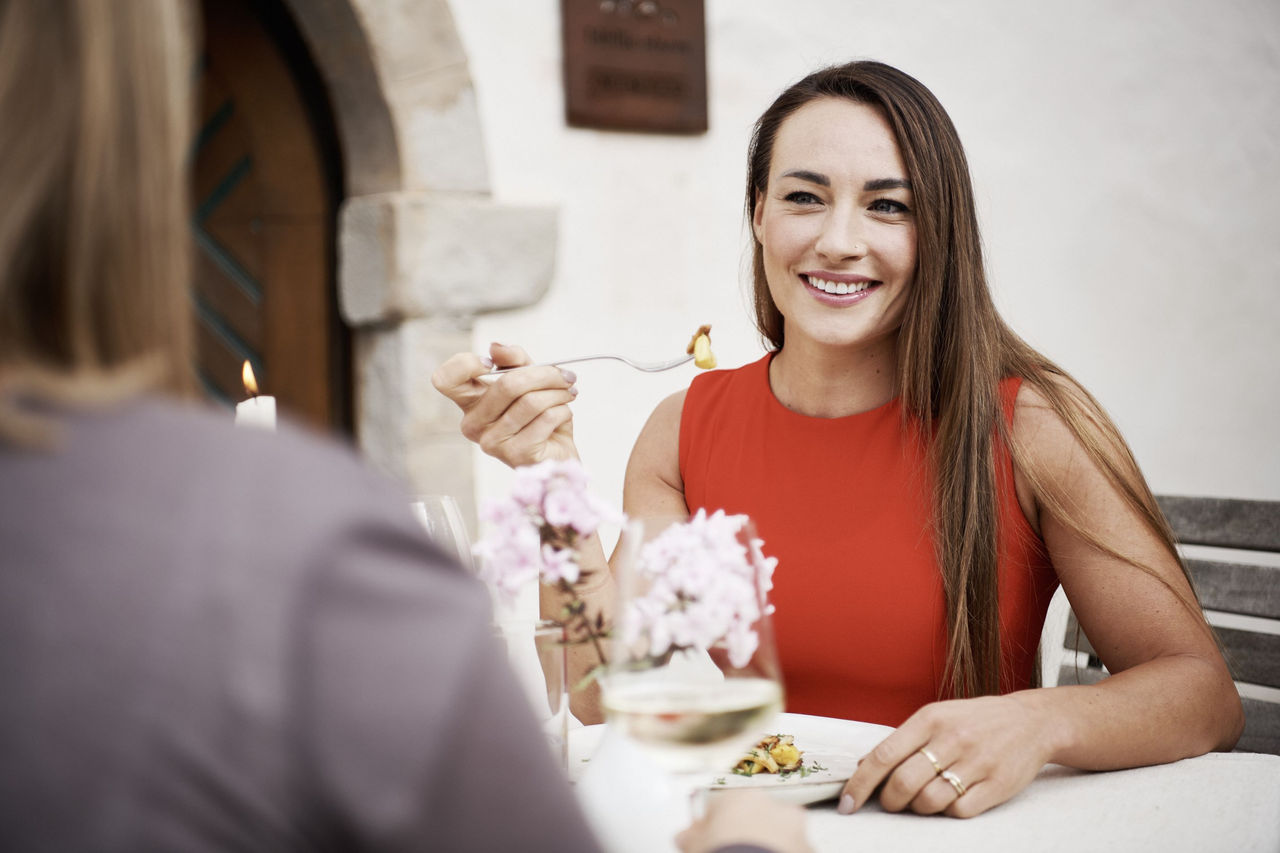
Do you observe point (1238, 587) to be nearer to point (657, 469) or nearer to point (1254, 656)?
point (1254, 656)

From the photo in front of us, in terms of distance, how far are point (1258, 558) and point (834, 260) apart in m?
2.92

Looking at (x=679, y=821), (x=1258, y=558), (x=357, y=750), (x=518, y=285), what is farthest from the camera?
(x=1258, y=558)

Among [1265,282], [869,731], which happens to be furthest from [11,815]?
[1265,282]

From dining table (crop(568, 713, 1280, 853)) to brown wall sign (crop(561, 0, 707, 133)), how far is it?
2.29 meters

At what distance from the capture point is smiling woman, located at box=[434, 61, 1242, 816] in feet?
5.03

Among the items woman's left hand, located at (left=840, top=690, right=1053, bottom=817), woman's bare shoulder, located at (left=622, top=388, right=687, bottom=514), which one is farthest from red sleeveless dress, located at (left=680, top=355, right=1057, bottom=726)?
woman's left hand, located at (left=840, top=690, right=1053, bottom=817)

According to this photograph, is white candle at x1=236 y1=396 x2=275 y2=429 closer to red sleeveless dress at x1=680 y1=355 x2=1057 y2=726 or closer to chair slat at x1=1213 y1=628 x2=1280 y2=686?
red sleeveless dress at x1=680 y1=355 x2=1057 y2=726

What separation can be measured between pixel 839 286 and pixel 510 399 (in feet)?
2.03

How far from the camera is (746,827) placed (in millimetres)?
718

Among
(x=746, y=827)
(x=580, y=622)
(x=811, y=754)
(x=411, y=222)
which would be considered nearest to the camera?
(x=746, y=827)

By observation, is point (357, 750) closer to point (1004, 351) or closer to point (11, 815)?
point (11, 815)

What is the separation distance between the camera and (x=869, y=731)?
1.28 meters

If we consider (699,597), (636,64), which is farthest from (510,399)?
(636,64)

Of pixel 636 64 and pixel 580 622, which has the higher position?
pixel 636 64
